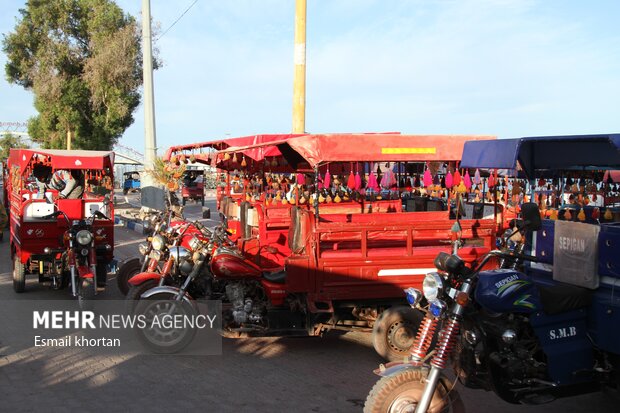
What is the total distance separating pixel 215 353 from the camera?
5.52m

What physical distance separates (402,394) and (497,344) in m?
0.73

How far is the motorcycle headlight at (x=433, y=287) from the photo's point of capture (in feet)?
10.4

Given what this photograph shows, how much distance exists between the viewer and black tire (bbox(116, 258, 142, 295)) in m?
7.65

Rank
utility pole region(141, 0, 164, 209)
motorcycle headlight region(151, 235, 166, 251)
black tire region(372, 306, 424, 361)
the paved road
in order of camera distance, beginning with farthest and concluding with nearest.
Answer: utility pole region(141, 0, 164, 209) < motorcycle headlight region(151, 235, 166, 251) < black tire region(372, 306, 424, 361) < the paved road

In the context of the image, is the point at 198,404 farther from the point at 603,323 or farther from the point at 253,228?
the point at 253,228

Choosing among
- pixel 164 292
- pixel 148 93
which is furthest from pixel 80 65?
pixel 164 292

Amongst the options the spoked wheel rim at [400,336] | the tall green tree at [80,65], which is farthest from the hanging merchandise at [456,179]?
the tall green tree at [80,65]

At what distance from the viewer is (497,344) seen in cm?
345

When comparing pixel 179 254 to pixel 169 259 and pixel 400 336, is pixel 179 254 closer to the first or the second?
pixel 169 259

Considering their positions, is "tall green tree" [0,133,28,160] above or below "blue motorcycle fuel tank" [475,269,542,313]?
above

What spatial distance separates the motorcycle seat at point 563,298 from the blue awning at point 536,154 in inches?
38.1

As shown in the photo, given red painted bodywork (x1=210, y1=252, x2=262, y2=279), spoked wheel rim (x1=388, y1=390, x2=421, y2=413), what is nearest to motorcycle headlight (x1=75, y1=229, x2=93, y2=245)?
red painted bodywork (x1=210, y1=252, x2=262, y2=279)

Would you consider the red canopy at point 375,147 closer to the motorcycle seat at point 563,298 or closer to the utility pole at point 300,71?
the motorcycle seat at point 563,298

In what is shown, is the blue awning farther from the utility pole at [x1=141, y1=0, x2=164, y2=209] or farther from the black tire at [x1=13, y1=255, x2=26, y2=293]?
the utility pole at [x1=141, y1=0, x2=164, y2=209]
